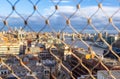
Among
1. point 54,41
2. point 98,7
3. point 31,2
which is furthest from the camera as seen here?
point 54,41

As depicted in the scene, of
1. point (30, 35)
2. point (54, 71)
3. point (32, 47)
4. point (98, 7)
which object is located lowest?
point (54, 71)

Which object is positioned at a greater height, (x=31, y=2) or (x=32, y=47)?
(x=31, y=2)

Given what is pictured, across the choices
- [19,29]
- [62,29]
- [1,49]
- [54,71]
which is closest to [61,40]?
[62,29]

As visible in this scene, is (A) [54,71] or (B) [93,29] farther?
(A) [54,71]

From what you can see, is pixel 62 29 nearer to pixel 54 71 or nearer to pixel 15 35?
pixel 15 35

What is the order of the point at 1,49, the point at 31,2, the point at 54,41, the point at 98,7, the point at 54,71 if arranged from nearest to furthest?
the point at 31,2, the point at 98,7, the point at 54,41, the point at 1,49, the point at 54,71

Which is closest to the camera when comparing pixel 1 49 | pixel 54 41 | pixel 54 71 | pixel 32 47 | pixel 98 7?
pixel 98 7

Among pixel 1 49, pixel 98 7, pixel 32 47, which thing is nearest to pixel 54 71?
pixel 32 47

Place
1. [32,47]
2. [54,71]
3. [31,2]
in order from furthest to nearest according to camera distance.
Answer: [54,71] < [32,47] < [31,2]

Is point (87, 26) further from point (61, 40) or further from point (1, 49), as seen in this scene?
point (1, 49)
